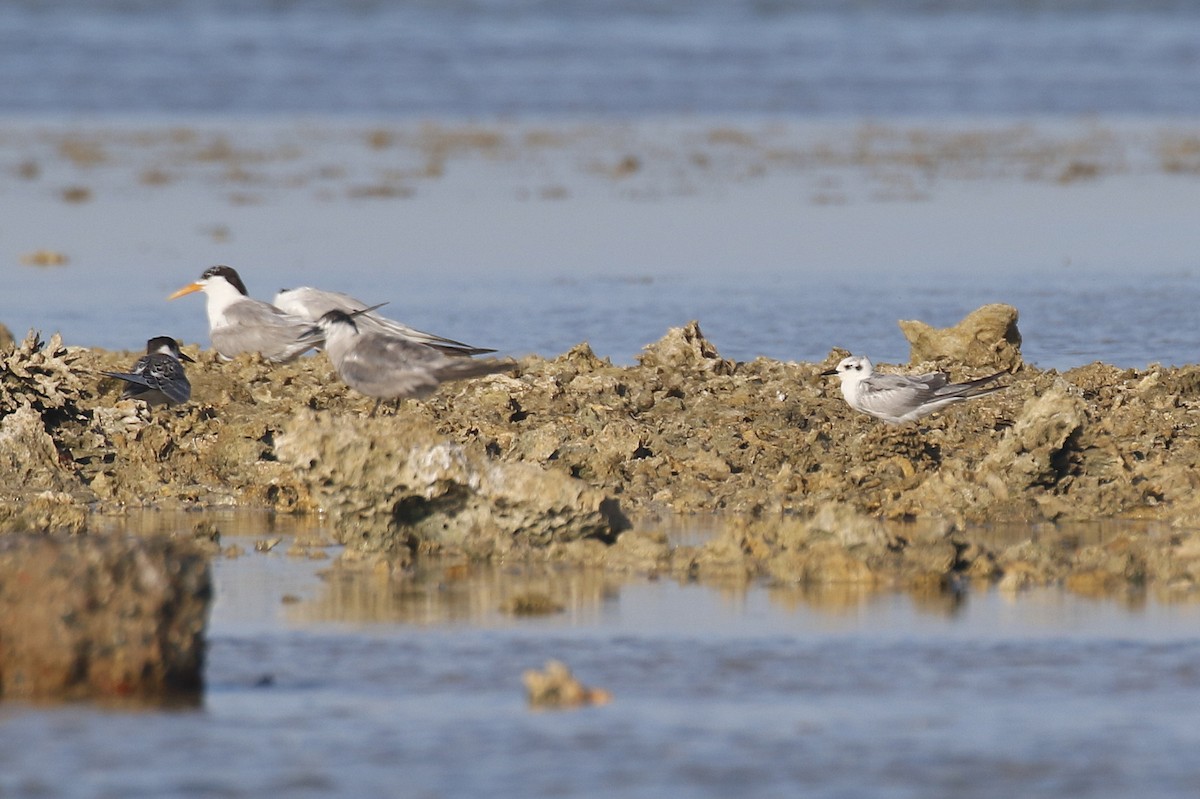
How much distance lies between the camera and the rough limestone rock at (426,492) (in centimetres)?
966

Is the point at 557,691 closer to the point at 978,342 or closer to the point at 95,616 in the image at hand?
the point at 95,616

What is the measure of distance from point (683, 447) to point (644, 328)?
15.8 ft

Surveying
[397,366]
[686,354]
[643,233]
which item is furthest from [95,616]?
[643,233]

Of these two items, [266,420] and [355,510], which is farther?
[266,420]

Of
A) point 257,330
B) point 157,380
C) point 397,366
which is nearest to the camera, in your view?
point 397,366

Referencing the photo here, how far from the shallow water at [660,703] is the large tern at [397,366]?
8.86ft

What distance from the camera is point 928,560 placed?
9281 mm

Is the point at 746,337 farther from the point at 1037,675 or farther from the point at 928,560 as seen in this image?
the point at 1037,675

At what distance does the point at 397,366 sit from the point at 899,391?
8.79ft

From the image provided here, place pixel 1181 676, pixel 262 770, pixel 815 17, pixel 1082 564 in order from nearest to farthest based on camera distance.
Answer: pixel 262 770, pixel 1181 676, pixel 1082 564, pixel 815 17

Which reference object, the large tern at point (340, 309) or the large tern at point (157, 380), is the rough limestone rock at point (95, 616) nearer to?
the large tern at point (157, 380)

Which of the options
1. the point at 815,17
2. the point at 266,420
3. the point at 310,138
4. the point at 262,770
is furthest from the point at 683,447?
the point at 815,17

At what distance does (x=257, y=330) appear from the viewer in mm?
14227

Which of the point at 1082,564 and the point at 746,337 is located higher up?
the point at 746,337
